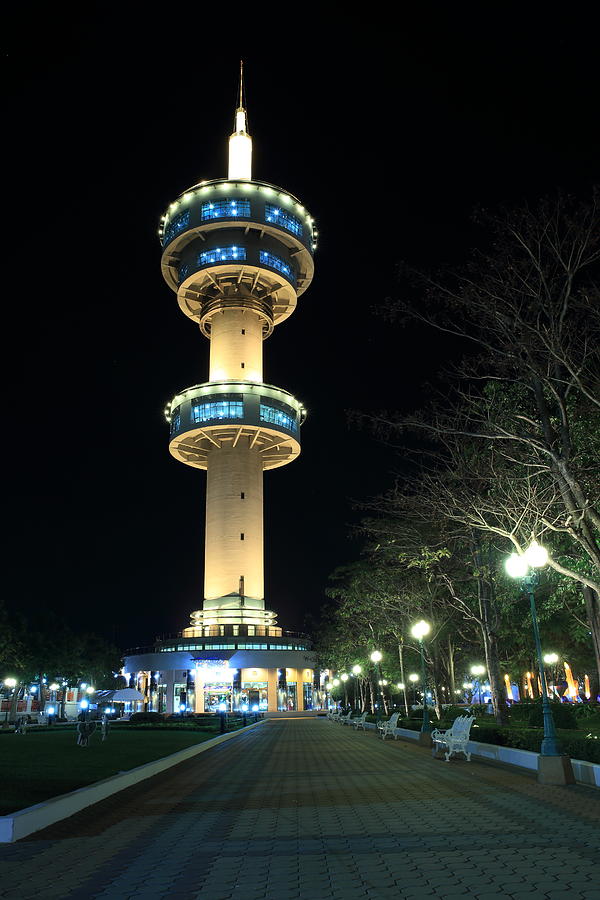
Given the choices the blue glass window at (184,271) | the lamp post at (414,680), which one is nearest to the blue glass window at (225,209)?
the blue glass window at (184,271)

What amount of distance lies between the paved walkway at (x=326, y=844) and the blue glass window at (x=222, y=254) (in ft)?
256

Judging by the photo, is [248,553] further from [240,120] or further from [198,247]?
[240,120]

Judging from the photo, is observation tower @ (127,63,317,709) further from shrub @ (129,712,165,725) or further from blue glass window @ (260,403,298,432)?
shrub @ (129,712,165,725)

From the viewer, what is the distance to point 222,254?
88500 mm

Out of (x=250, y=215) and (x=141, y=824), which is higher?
(x=250, y=215)

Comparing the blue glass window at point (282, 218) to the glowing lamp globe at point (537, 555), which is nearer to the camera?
the glowing lamp globe at point (537, 555)

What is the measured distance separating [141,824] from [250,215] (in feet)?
280

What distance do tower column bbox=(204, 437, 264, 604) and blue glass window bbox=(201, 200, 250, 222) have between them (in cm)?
2790

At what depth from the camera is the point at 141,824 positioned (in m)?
11.6

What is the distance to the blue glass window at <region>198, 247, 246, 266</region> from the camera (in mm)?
88188

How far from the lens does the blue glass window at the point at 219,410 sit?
83.9m

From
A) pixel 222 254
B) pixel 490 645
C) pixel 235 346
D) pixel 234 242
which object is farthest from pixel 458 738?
pixel 234 242

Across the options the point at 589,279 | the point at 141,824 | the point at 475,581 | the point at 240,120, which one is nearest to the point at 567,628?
the point at 475,581

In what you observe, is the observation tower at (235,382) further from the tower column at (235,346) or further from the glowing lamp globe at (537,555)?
the glowing lamp globe at (537,555)
